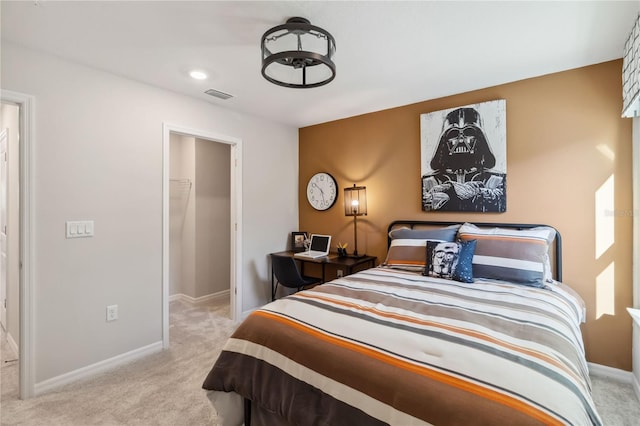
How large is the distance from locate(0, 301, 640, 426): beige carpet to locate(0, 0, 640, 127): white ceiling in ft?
8.01

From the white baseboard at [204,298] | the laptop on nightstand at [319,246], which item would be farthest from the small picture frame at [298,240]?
the white baseboard at [204,298]

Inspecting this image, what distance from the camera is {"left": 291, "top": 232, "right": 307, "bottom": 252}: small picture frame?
13.7ft

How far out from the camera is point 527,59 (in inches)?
92.4

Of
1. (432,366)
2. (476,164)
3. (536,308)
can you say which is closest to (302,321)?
(432,366)

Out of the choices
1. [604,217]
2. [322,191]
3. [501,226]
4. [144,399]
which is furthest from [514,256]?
[144,399]

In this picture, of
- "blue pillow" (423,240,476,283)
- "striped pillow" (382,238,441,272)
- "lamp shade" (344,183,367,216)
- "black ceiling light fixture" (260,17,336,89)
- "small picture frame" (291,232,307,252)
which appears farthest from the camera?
"small picture frame" (291,232,307,252)

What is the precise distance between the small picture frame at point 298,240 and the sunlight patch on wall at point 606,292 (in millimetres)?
2961

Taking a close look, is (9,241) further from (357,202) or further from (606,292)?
(606,292)

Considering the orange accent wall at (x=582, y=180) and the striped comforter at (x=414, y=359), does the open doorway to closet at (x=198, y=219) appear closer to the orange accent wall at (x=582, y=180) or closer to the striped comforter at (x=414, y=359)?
the striped comforter at (x=414, y=359)

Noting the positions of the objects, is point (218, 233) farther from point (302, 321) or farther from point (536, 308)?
point (536, 308)

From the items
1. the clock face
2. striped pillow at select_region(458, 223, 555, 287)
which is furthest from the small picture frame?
striped pillow at select_region(458, 223, 555, 287)

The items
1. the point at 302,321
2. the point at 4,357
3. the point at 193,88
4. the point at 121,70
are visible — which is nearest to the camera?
the point at 302,321

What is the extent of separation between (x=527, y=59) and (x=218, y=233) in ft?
13.4

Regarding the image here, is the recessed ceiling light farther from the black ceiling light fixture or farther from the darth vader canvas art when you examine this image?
the darth vader canvas art
